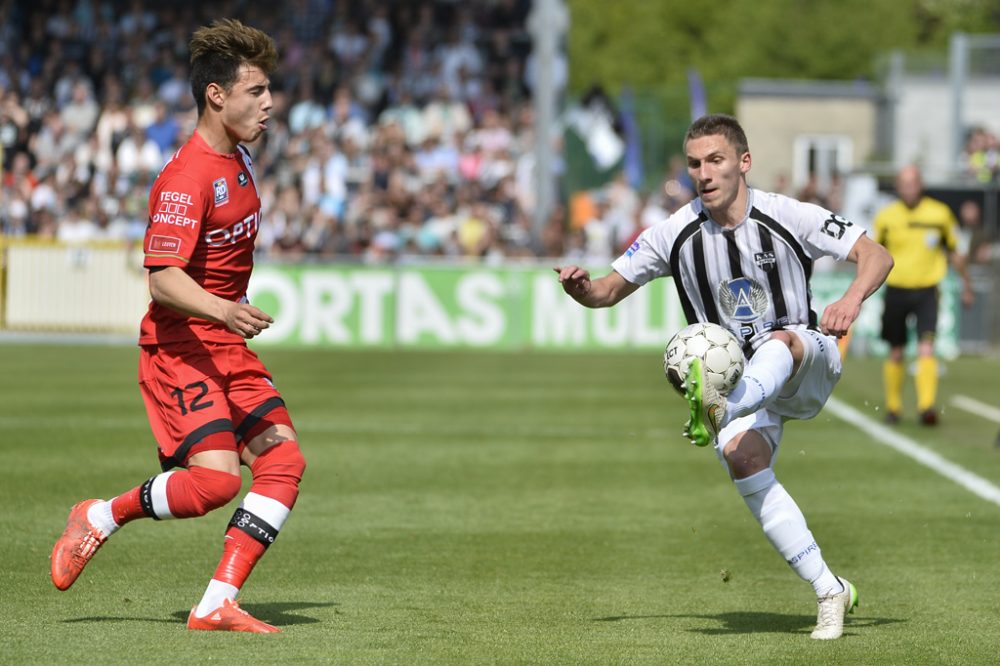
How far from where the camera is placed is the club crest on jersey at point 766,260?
6477mm

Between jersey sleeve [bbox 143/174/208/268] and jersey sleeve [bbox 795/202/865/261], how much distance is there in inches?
92.1

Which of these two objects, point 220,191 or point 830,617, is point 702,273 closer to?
point 830,617

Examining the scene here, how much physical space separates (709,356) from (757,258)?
75cm

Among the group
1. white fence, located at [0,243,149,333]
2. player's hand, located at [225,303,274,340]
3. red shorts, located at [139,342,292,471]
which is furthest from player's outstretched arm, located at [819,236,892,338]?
white fence, located at [0,243,149,333]

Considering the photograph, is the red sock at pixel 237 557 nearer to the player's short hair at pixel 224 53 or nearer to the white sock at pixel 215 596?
the white sock at pixel 215 596

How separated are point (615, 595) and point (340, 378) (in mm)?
12434

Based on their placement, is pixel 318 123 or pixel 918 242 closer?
pixel 918 242

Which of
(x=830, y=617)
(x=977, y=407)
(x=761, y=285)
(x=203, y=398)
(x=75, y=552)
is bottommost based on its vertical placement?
(x=977, y=407)

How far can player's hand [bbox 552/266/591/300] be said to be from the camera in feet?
20.7

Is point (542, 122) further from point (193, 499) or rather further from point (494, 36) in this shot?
point (193, 499)

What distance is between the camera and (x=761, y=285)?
21.4 feet

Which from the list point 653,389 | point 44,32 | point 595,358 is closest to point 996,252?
point 595,358

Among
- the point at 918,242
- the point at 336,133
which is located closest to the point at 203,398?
the point at 918,242

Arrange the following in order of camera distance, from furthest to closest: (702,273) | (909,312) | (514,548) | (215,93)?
1. (909,312)
2. (514,548)
3. (702,273)
4. (215,93)
